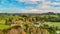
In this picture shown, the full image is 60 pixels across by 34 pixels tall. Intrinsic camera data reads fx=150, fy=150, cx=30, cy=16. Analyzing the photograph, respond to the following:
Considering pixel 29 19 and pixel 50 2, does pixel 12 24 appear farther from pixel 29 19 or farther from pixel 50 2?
pixel 50 2

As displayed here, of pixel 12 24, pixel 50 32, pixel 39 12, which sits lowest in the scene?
pixel 50 32

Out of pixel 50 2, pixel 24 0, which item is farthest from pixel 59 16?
pixel 24 0

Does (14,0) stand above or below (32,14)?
above

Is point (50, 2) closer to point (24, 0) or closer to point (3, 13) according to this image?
point (24, 0)

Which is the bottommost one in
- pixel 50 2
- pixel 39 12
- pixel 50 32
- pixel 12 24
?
pixel 50 32

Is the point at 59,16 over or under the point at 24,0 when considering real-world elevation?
under

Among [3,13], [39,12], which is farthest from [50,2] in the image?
[3,13]
